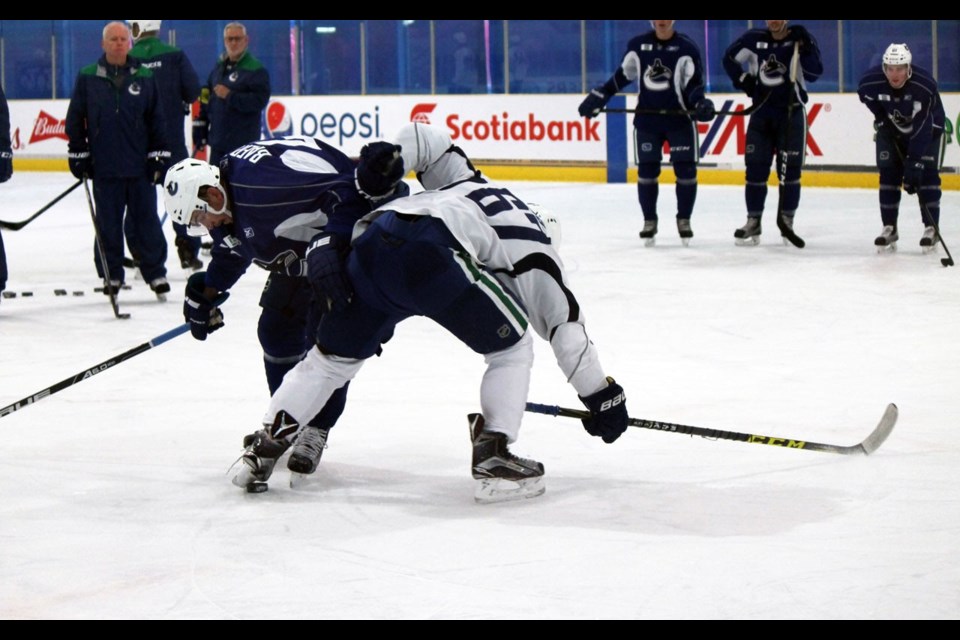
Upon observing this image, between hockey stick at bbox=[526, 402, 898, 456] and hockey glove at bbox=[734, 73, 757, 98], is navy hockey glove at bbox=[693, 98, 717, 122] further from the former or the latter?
hockey stick at bbox=[526, 402, 898, 456]

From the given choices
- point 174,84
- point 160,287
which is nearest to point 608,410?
point 160,287

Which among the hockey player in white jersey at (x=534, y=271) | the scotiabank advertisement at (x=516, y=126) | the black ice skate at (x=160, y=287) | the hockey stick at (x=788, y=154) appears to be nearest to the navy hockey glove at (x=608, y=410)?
the hockey player in white jersey at (x=534, y=271)

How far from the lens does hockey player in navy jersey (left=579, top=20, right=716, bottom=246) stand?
8.39 meters

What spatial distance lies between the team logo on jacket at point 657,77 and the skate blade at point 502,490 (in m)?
5.27

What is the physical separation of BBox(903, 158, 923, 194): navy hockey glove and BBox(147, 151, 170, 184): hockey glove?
12.2 ft

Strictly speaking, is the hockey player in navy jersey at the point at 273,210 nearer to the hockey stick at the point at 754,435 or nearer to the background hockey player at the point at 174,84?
the hockey stick at the point at 754,435

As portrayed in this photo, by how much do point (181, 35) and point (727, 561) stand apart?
15153 mm

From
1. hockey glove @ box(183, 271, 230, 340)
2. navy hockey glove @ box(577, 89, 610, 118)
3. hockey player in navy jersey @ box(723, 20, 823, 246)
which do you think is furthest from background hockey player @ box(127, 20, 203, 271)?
hockey glove @ box(183, 271, 230, 340)

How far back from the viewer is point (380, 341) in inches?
141

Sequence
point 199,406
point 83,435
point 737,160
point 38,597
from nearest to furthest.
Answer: point 38,597, point 83,435, point 199,406, point 737,160

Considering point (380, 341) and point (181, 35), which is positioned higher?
point (181, 35)

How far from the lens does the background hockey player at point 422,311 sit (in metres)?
3.36
